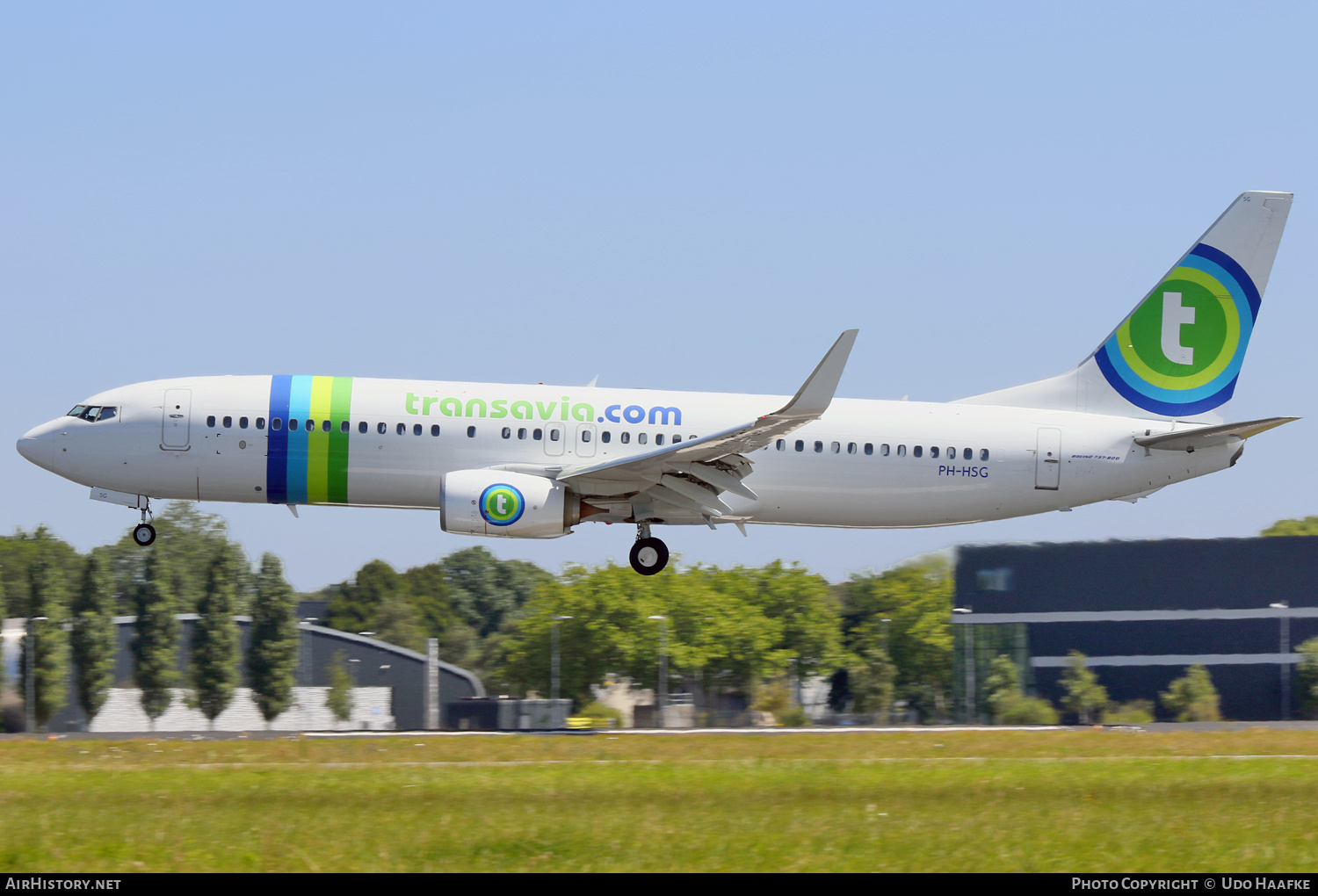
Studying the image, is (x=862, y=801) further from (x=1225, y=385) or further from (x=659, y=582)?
(x=659, y=582)

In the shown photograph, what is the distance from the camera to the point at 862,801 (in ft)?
63.2

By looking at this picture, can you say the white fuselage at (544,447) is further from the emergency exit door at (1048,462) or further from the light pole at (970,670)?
the light pole at (970,670)

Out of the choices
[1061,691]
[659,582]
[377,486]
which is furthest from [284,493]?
[659,582]

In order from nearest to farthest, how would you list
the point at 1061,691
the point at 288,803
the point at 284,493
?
1. the point at 288,803
2. the point at 284,493
3. the point at 1061,691

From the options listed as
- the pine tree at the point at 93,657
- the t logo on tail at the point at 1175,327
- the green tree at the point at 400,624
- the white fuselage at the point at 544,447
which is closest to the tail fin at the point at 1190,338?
the t logo on tail at the point at 1175,327

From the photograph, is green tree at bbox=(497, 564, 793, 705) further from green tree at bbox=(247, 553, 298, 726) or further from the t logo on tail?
the t logo on tail

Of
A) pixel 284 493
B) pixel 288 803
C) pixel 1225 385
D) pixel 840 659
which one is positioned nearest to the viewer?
pixel 288 803

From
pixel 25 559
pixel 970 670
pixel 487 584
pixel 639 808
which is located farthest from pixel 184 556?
pixel 639 808

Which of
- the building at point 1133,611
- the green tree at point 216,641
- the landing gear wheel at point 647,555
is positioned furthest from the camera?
the green tree at point 216,641

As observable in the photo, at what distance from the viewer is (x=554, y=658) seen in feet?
252

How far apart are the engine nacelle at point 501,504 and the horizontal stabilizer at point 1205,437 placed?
13692mm

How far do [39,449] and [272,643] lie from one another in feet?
176

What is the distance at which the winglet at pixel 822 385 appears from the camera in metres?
25.4

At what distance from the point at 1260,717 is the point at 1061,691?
950 centimetres
